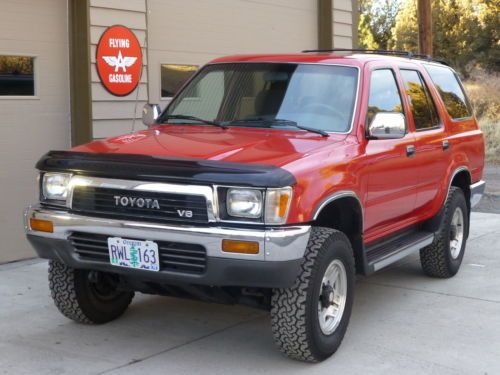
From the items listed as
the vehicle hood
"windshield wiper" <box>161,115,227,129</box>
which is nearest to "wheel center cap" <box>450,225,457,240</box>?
the vehicle hood

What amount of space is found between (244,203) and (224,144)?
685 millimetres

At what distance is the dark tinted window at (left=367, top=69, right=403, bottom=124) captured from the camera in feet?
18.5

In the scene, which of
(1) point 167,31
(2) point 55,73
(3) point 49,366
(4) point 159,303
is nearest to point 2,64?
(2) point 55,73

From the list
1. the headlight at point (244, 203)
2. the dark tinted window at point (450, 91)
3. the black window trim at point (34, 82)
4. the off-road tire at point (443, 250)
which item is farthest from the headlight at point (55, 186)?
the dark tinted window at point (450, 91)

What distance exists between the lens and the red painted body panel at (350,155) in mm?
4520

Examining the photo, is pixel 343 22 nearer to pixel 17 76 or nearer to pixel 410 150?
pixel 17 76

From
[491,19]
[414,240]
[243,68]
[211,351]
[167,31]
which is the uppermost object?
[491,19]

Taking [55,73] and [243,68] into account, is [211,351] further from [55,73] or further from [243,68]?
[55,73]

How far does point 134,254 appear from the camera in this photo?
4.48 m

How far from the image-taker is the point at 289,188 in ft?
14.0

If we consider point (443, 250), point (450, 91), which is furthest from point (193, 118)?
point (450, 91)

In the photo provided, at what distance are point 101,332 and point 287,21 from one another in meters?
6.72

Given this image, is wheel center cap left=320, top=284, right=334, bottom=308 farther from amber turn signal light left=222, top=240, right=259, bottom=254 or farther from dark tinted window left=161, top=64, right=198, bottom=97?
dark tinted window left=161, top=64, right=198, bottom=97

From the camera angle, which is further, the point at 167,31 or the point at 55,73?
the point at 167,31
